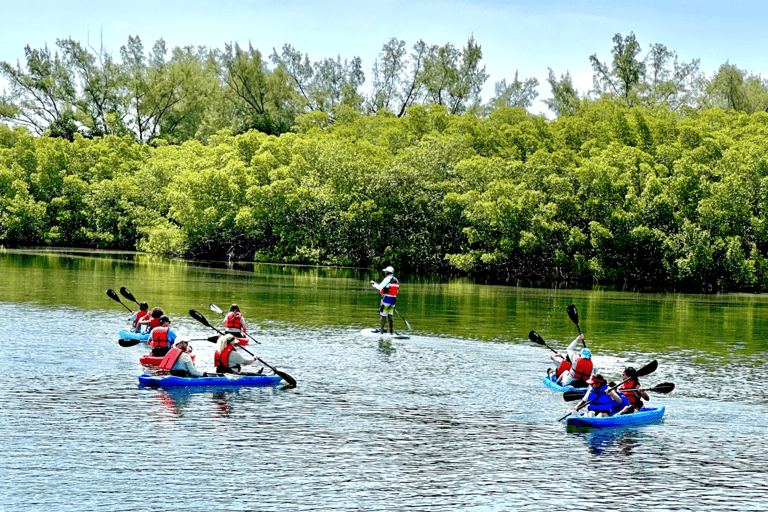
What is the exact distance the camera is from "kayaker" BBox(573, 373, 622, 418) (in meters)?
21.8

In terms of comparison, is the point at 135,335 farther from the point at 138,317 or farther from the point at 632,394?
the point at 632,394

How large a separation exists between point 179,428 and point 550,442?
8366mm

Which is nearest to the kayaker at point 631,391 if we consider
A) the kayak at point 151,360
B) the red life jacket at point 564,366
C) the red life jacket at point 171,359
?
the red life jacket at point 564,366

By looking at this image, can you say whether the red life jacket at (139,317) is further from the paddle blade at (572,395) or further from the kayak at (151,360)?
the paddle blade at (572,395)

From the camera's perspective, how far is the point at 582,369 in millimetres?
24641

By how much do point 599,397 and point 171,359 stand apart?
11535 millimetres

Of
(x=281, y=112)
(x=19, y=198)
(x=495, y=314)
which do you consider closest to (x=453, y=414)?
(x=495, y=314)

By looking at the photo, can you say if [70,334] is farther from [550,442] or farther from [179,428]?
[550,442]

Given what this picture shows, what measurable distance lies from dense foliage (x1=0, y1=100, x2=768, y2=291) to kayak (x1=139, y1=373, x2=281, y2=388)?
55.0 metres

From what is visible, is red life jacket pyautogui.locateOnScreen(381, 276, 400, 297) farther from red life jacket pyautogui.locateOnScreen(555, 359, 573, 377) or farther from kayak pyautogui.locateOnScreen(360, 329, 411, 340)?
red life jacket pyautogui.locateOnScreen(555, 359, 573, 377)

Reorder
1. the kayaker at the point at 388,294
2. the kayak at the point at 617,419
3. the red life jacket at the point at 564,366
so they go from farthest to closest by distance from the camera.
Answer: the kayaker at the point at 388,294 < the red life jacket at the point at 564,366 < the kayak at the point at 617,419

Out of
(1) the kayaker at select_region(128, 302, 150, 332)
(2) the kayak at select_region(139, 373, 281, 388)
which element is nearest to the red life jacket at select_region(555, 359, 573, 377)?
(2) the kayak at select_region(139, 373, 281, 388)

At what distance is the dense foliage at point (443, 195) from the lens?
254 feet

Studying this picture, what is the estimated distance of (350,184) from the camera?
93500 mm
